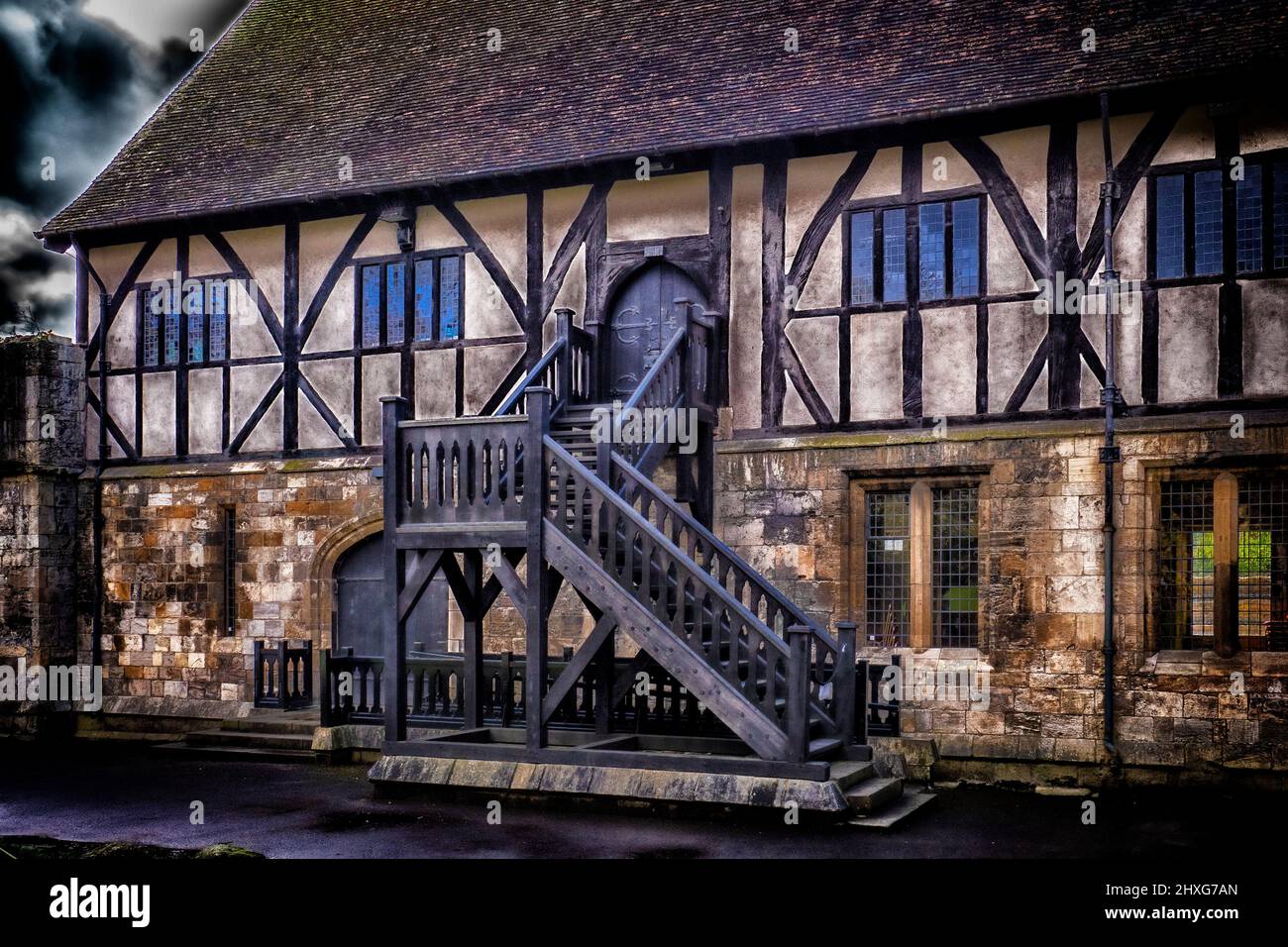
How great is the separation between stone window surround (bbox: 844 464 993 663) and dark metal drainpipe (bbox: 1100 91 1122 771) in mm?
1155

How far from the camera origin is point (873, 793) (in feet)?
31.9

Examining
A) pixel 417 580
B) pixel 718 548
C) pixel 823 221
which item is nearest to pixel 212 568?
pixel 417 580

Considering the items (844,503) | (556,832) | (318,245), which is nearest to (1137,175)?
(844,503)

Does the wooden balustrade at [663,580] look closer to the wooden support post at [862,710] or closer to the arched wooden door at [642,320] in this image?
the wooden support post at [862,710]

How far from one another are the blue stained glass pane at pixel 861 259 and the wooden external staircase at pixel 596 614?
7.57 feet

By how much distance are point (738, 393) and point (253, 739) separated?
663cm

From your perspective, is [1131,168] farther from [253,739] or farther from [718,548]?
[253,739]

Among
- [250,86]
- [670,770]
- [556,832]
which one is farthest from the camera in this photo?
[250,86]

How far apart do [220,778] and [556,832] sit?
460 cm

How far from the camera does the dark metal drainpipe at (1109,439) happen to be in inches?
473

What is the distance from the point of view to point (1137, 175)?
40.3 feet

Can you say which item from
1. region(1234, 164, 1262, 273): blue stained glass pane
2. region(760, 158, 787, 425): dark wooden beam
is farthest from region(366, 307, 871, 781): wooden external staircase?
region(1234, 164, 1262, 273): blue stained glass pane

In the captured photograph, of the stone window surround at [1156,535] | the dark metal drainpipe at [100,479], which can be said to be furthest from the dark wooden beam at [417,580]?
the dark metal drainpipe at [100,479]
